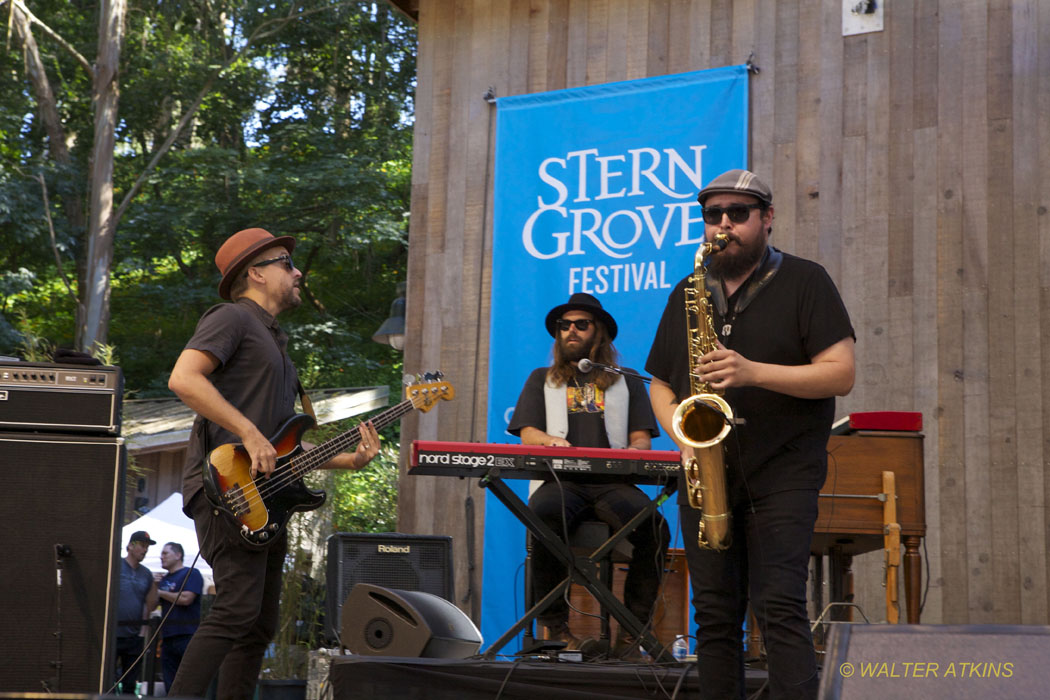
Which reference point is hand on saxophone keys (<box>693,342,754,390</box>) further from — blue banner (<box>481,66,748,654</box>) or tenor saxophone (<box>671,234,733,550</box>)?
blue banner (<box>481,66,748,654</box>)

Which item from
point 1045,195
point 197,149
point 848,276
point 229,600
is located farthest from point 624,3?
point 197,149

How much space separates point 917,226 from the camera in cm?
692

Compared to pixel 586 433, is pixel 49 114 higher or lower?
higher

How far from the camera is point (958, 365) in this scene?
6695mm

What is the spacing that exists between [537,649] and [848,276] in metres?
3.41

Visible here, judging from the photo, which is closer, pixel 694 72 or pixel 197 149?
pixel 694 72

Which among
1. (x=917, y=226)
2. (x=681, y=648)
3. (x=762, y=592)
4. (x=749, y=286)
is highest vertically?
(x=917, y=226)

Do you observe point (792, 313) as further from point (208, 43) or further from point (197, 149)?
point (208, 43)

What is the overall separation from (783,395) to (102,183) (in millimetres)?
16799

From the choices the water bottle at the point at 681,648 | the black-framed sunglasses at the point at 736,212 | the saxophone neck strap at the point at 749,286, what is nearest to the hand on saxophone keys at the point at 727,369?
the saxophone neck strap at the point at 749,286

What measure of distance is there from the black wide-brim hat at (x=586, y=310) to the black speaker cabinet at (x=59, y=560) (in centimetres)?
276

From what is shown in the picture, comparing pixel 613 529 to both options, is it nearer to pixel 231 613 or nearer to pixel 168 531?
pixel 231 613

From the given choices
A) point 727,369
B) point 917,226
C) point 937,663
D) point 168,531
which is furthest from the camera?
point 168,531

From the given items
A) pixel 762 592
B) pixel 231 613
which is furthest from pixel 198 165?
pixel 762 592
